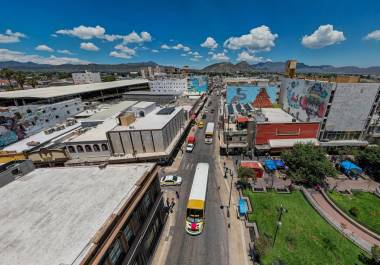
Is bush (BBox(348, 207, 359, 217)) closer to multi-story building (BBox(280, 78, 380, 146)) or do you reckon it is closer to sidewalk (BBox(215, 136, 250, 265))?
sidewalk (BBox(215, 136, 250, 265))

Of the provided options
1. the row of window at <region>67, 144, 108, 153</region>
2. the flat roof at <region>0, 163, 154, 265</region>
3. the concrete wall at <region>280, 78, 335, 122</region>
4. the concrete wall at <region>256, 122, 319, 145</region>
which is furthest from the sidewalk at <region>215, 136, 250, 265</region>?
the concrete wall at <region>280, 78, 335, 122</region>

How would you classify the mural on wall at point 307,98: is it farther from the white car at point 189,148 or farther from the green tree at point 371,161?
the white car at point 189,148

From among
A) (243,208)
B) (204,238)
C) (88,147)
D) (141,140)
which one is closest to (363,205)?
(243,208)

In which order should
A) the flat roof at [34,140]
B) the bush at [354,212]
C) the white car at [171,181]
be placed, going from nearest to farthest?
the bush at [354,212]
the white car at [171,181]
the flat roof at [34,140]

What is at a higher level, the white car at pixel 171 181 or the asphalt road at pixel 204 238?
the white car at pixel 171 181

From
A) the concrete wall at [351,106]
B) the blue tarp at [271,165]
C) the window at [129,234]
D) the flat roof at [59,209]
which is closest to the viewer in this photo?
the flat roof at [59,209]

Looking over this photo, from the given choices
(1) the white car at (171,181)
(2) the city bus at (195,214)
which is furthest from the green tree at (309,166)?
(1) the white car at (171,181)

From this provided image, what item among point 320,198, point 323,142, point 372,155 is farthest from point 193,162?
point 372,155
